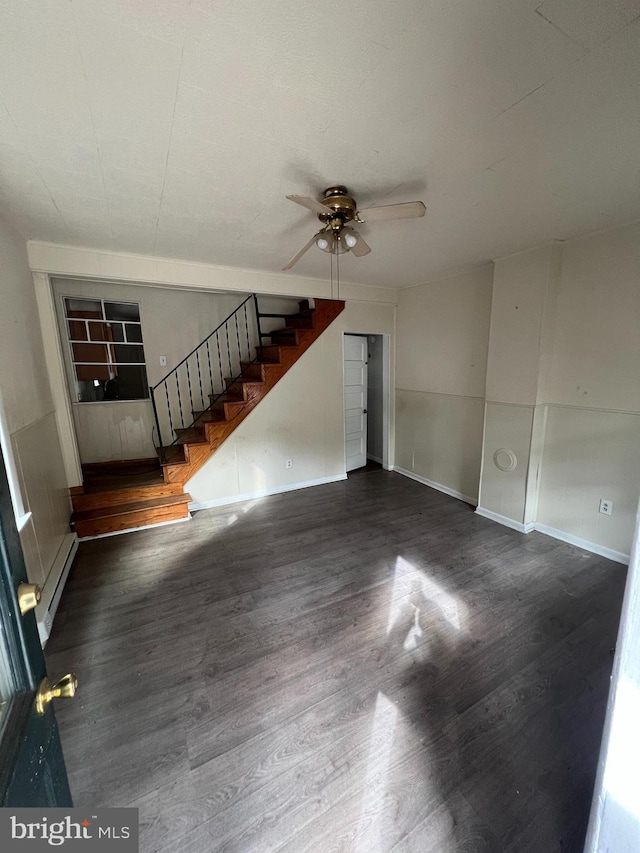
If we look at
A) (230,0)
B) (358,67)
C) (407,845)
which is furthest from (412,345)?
(407,845)

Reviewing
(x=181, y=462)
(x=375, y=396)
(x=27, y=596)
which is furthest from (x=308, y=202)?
(x=375, y=396)

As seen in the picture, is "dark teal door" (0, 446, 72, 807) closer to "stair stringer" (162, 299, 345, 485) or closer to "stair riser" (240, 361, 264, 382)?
"stair stringer" (162, 299, 345, 485)

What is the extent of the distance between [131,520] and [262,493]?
1501 millimetres

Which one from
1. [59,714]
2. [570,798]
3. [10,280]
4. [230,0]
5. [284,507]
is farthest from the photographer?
[284,507]

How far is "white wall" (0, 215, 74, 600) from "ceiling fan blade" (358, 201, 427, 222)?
7.68ft

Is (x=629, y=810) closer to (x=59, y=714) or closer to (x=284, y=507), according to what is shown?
(x=59, y=714)

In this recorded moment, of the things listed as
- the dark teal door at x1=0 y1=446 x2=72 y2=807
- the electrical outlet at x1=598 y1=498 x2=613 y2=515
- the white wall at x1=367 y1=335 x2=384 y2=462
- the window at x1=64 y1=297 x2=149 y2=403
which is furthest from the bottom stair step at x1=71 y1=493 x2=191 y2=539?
the electrical outlet at x1=598 y1=498 x2=613 y2=515

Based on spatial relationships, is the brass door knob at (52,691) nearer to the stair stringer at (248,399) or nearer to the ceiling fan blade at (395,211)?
the ceiling fan blade at (395,211)

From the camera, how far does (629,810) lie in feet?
2.23

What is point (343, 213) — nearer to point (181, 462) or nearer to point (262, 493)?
point (181, 462)

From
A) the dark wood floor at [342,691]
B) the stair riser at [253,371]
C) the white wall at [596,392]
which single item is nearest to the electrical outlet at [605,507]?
the white wall at [596,392]

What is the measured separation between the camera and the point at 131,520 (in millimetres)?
3465

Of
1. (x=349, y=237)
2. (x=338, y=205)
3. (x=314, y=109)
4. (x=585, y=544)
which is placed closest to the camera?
(x=314, y=109)

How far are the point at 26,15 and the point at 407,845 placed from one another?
9.72 feet
